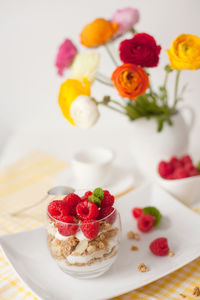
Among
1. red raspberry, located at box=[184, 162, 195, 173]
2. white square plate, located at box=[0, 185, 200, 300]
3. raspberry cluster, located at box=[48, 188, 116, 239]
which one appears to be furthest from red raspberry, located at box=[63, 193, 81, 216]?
red raspberry, located at box=[184, 162, 195, 173]

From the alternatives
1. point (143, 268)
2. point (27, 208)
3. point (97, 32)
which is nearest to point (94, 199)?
point (143, 268)

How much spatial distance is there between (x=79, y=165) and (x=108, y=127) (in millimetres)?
795

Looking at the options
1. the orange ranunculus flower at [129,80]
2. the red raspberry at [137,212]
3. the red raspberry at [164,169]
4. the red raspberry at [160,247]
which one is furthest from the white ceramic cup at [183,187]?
the orange ranunculus flower at [129,80]

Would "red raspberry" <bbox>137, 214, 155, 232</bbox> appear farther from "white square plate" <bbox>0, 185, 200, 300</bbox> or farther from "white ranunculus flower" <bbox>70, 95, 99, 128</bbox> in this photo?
"white ranunculus flower" <bbox>70, 95, 99, 128</bbox>

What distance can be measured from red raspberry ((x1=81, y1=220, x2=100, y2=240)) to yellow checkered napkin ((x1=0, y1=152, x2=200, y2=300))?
0.18m

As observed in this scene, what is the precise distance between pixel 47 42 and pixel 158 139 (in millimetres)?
1101

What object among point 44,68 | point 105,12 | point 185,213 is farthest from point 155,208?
point 44,68

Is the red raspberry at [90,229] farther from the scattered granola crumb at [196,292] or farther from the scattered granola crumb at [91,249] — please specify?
the scattered granola crumb at [196,292]

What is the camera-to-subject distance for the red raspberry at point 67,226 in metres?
0.77

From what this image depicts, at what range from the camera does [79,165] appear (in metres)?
1.29

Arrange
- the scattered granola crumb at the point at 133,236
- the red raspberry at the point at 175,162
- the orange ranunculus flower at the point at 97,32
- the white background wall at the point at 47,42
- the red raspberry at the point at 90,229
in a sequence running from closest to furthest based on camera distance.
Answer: the red raspberry at the point at 90,229 < the scattered granola crumb at the point at 133,236 < the orange ranunculus flower at the point at 97,32 < the red raspberry at the point at 175,162 < the white background wall at the point at 47,42

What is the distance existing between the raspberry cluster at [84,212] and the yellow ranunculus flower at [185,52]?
1.40ft

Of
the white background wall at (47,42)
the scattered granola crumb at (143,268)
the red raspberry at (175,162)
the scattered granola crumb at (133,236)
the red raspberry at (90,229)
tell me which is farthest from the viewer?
Answer: the white background wall at (47,42)

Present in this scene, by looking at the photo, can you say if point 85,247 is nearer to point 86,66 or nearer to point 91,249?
point 91,249
